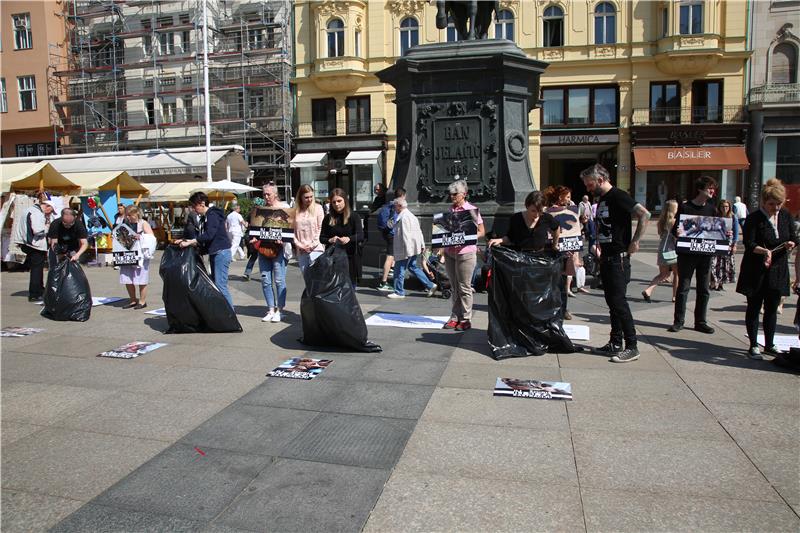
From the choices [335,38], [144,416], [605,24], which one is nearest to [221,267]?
[144,416]

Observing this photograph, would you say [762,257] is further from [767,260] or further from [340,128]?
[340,128]

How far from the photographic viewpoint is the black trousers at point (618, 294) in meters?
5.93

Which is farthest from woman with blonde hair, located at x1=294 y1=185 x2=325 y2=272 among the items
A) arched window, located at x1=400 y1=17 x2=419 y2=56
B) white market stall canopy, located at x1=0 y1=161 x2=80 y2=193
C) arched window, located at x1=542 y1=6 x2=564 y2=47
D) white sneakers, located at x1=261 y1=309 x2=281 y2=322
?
arched window, located at x1=400 y1=17 x2=419 y2=56

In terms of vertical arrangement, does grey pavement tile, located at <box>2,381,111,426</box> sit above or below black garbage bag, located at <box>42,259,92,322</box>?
below

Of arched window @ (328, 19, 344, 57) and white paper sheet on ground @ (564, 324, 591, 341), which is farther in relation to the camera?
arched window @ (328, 19, 344, 57)

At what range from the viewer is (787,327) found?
7.73 meters

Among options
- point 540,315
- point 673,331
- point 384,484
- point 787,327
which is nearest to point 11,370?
point 384,484

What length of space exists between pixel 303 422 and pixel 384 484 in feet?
3.58

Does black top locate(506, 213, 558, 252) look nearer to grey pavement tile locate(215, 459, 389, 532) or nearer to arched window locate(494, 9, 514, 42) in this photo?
grey pavement tile locate(215, 459, 389, 532)

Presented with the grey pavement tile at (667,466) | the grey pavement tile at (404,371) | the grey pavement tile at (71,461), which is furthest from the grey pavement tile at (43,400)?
the grey pavement tile at (667,466)

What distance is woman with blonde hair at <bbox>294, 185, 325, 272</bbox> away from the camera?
25.8ft

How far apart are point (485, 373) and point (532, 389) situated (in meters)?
0.61

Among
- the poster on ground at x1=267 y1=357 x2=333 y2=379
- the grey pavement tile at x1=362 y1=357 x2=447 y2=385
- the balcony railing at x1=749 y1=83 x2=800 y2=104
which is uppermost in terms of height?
the balcony railing at x1=749 y1=83 x2=800 y2=104

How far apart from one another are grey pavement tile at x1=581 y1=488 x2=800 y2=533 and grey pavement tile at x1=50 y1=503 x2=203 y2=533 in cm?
192
